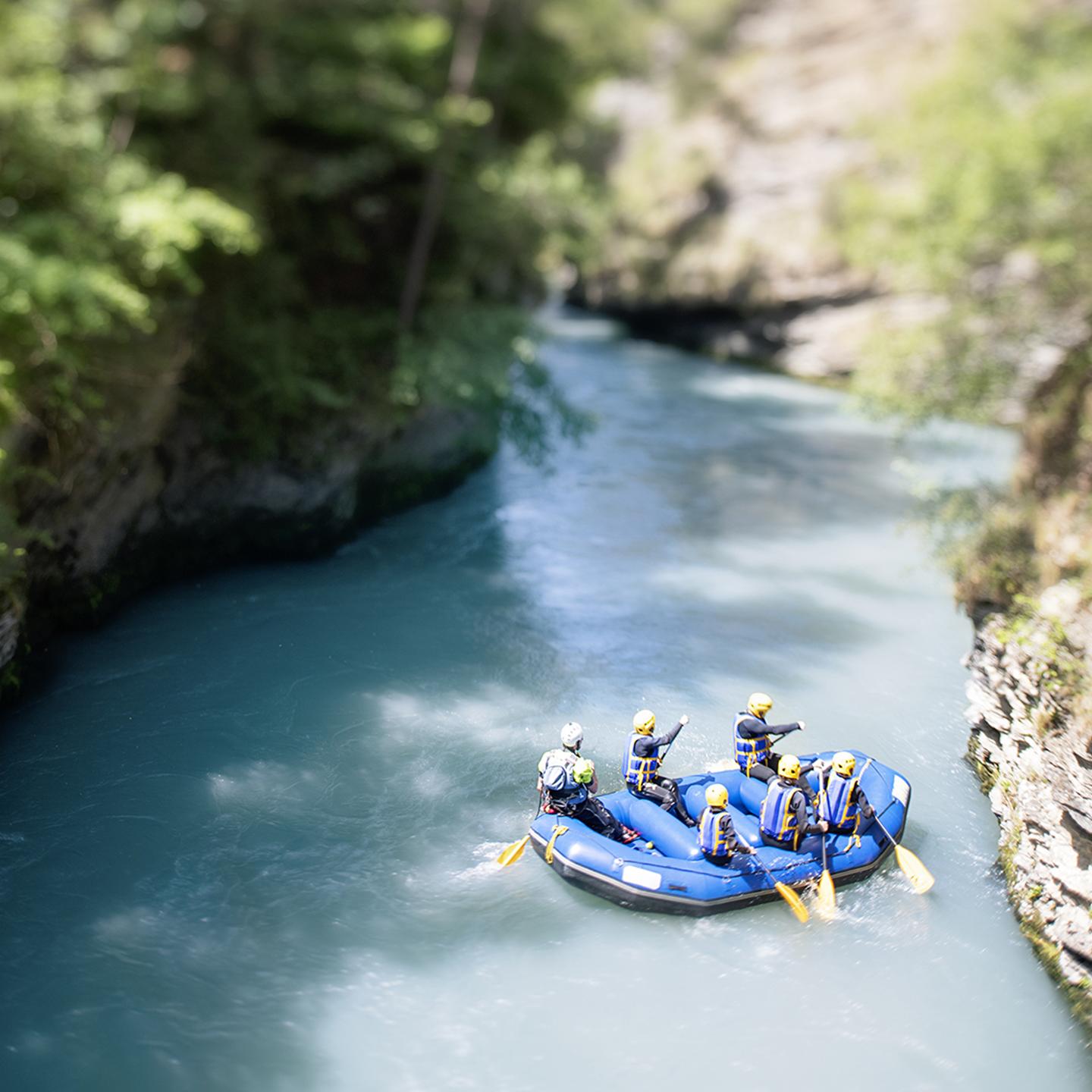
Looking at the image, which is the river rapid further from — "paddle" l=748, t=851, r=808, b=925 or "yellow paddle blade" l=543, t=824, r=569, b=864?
"yellow paddle blade" l=543, t=824, r=569, b=864

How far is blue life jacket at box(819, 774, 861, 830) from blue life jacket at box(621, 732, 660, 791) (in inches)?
62.8

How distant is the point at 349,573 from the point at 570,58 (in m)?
10.3


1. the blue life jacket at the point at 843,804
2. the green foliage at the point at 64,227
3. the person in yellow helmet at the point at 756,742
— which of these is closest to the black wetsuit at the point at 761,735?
the person in yellow helmet at the point at 756,742

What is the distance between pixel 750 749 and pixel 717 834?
4.74 feet

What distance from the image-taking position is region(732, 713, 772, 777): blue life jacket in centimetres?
979

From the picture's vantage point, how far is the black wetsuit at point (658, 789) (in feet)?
30.5

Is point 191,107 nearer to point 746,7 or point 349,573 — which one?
point 349,573

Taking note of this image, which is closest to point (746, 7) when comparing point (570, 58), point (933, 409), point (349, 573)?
point (570, 58)

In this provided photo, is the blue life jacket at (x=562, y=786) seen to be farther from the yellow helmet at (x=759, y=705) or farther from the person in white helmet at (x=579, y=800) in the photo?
the yellow helmet at (x=759, y=705)

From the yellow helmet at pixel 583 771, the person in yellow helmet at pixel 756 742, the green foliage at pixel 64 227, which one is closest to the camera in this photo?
the yellow helmet at pixel 583 771

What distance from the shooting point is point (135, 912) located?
794 centimetres

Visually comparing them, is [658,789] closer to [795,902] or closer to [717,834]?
[717,834]

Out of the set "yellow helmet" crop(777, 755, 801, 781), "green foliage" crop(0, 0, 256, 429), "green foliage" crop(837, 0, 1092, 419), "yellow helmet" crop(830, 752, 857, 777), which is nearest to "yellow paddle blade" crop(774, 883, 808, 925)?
"yellow helmet" crop(777, 755, 801, 781)

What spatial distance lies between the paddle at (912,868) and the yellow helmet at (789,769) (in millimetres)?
903
